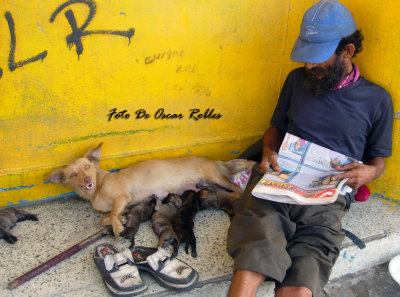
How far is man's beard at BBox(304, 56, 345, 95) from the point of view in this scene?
9.67 feet

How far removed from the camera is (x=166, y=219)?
345 cm

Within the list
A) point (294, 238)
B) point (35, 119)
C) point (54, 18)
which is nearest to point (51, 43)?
point (54, 18)

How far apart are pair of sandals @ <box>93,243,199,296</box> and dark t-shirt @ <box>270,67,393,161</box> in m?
1.44

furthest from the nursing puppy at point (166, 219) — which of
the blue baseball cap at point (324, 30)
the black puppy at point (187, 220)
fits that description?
the blue baseball cap at point (324, 30)

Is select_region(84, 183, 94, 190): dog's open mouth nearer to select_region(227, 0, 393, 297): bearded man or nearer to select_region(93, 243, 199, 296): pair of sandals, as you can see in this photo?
select_region(93, 243, 199, 296): pair of sandals

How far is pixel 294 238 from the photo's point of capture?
2.76 meters

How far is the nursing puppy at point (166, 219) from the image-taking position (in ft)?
10.4

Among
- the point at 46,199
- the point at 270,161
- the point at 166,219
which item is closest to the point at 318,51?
the point at 270,161

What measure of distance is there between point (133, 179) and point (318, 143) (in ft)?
5.68

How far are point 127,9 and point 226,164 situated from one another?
6.05 ft

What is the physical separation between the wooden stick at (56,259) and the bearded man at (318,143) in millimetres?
1164

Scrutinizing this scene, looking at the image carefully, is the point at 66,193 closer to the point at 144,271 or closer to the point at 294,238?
the point at 144,271

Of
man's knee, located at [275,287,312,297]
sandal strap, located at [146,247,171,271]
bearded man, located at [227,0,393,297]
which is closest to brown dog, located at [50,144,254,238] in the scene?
sandal strap, located at [146,247,171,271]

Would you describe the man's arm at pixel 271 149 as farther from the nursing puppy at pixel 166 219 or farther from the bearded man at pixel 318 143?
the nursing puppy at pixel 166 219
